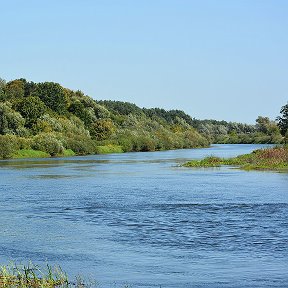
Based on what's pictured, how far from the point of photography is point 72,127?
358 ft

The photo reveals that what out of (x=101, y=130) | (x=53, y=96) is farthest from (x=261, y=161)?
(x=53, y=96)

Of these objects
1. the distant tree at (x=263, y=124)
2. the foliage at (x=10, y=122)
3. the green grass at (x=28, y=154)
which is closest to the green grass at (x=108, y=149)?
the foliage at (x=10, y=122)

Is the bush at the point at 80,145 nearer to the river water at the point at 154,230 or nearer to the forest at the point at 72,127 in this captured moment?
the forest at the point at 72,127

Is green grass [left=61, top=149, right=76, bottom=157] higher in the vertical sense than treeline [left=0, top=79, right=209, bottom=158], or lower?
lower

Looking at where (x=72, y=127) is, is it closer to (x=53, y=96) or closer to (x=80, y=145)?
(x=80, y=145)

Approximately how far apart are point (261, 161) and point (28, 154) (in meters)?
37.9


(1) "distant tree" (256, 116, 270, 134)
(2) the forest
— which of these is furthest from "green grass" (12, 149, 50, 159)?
(1) "distant tree" (256, 116, 270, 134)

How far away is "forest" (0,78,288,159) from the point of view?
93.3 meters

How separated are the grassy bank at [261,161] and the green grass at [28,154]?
30357 mm

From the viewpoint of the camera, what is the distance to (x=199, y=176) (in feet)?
176

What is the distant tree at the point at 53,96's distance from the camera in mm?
126062

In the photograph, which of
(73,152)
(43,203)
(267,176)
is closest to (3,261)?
(43,203)

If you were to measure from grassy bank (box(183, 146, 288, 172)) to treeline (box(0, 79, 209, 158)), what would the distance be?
3060 cm

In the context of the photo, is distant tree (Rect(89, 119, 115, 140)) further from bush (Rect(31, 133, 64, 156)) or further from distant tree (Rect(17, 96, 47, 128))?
bush (Rect(31, 133, 64, 156))
